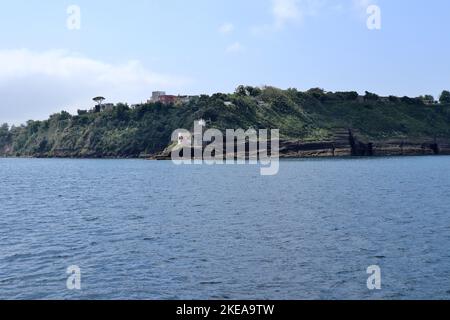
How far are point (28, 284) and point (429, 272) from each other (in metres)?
23.6

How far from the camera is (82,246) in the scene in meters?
38.3

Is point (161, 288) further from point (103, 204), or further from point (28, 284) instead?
point (103, 204)

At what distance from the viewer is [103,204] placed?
64.9 m

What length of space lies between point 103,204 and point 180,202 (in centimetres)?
986

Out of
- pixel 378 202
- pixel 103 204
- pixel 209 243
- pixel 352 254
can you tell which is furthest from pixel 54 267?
pixel 378 202

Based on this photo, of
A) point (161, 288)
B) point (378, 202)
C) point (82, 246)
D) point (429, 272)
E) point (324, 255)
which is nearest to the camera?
point (161, 288)

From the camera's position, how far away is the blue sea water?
91.4 ft

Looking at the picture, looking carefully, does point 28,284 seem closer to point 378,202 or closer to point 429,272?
point 429,272

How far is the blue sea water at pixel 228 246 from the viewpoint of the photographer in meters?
27.8

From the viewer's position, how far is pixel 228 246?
37.8m
